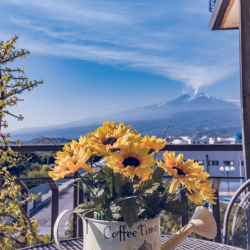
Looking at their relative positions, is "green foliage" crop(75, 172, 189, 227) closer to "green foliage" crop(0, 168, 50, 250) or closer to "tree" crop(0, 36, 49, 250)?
"tree" crop(0, 36, 49, 250)

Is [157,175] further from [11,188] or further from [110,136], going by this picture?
[11,188]

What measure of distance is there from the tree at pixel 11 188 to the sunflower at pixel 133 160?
56.9 inches

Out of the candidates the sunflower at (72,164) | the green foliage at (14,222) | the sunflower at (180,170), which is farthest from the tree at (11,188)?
the sunflower at (180,170)

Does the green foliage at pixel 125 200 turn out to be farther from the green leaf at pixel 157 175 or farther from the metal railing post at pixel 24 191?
the metal railing post at pixel 24 191

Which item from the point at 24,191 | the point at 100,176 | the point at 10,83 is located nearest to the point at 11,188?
the point at 24,191

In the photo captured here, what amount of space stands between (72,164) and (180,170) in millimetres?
216

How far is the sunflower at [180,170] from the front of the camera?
1.57ft

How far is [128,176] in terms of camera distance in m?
0.52

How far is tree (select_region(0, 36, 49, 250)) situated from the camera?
6.09 feet

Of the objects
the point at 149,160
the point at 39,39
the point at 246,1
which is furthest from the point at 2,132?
the point at 39,39

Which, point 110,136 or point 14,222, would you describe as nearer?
point 110,136

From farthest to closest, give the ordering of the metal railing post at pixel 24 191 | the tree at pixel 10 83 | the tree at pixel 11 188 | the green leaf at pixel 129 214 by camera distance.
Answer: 1. the tree at pixel 10 83
2. the tree at pixel 11 188
3. the metal railing post at pixel 24 191
4. the green leaf at pixel 129 214

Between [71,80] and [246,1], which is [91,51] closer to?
[71,80]

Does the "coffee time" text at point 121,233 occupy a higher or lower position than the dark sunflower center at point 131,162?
lower
